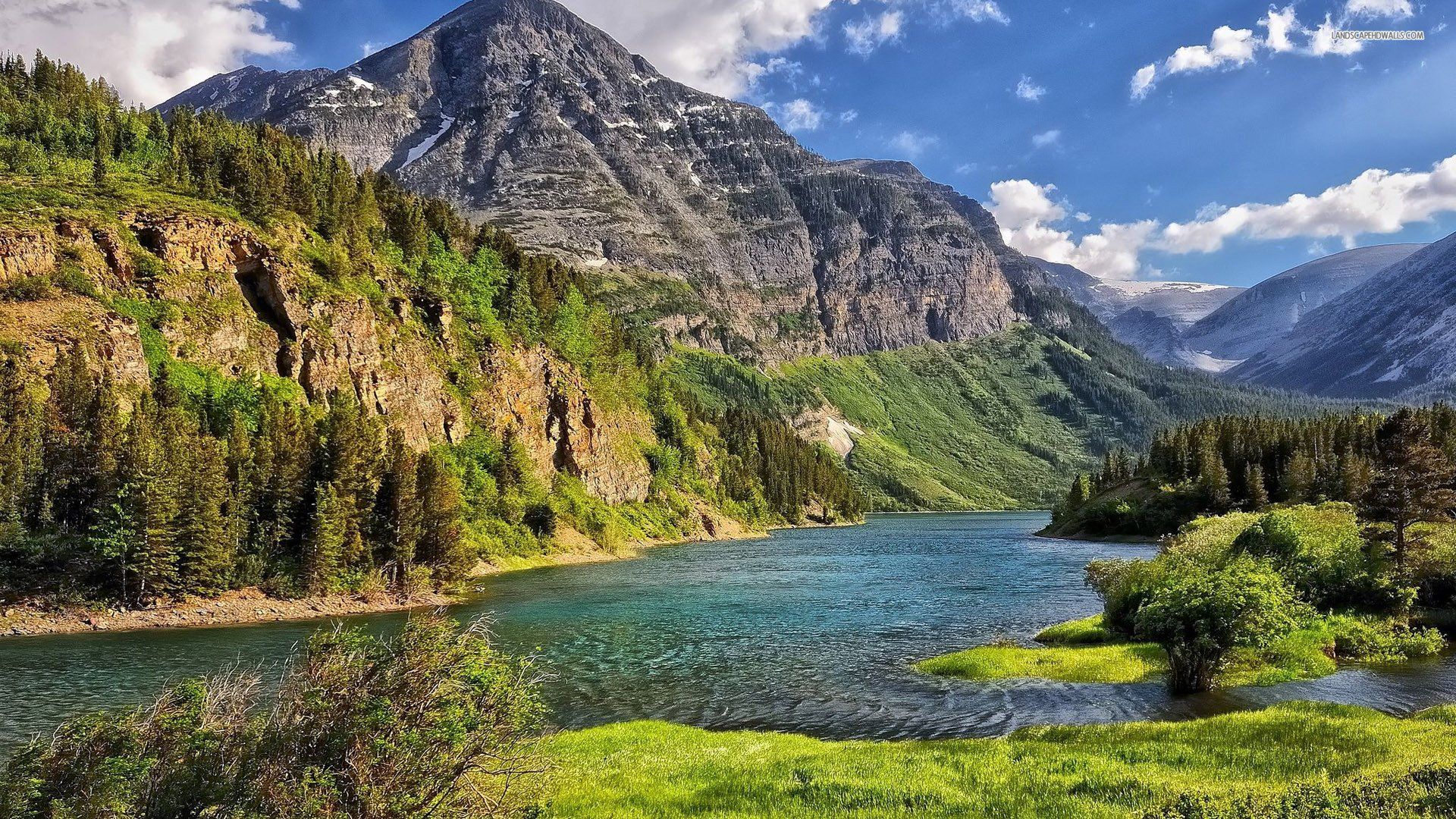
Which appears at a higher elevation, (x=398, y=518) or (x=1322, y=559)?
(x=398, y=518)

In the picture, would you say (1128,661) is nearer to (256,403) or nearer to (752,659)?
(752,659)

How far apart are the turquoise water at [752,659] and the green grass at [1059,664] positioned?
4.91 feet

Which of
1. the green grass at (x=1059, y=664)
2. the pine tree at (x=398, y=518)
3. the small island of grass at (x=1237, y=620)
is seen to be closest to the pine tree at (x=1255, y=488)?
the small island of grass at (x=1237, y=620)

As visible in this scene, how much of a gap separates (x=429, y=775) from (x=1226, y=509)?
13463cm

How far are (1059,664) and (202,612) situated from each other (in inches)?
2001

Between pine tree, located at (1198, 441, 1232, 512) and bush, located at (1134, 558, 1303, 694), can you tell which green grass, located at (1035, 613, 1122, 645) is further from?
pine tree, located at (1198, 441, 1232, 512)

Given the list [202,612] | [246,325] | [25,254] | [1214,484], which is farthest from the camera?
[1214,484]

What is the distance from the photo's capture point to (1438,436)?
109 metres

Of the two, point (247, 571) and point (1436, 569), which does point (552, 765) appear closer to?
point (247, 571)

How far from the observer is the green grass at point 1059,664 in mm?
33562

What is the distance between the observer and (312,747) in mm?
11125

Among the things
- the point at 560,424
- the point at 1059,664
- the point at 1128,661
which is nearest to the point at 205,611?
the point at 1059,664

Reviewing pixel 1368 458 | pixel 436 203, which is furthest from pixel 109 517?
pixel 1368 458

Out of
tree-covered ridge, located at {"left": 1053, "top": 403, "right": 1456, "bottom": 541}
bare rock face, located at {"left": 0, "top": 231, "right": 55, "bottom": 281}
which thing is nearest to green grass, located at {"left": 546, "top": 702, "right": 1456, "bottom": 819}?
bare rock face, located at {"left": 0, "top": 231, "right": 55, "bottom": 281}
